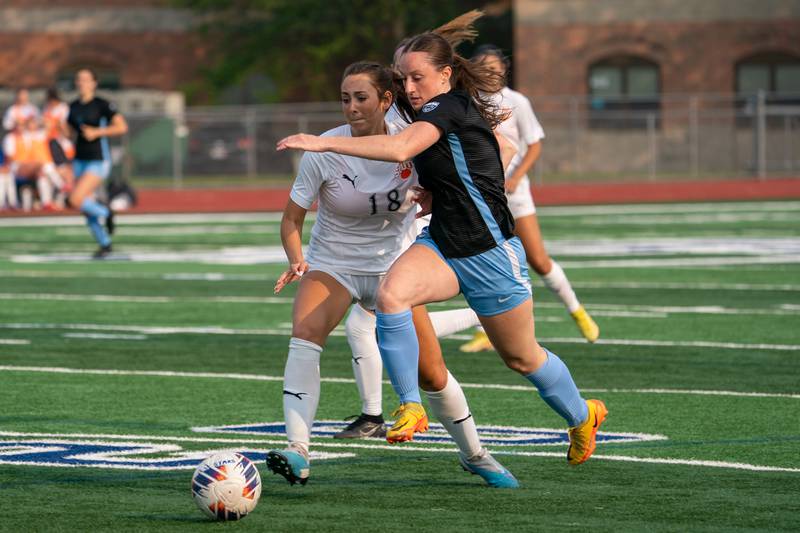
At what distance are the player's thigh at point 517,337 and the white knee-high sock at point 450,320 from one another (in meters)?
1.88

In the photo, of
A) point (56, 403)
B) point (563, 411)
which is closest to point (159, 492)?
point (563, 411)

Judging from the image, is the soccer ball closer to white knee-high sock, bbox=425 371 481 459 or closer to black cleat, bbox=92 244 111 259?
white knee-high sock, bbox=425 371 481 459

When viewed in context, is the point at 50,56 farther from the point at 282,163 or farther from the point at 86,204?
the point at 86,204

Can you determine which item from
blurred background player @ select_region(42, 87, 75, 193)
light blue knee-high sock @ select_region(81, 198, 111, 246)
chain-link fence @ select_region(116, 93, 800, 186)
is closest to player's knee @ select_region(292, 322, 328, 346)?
light blue knee-high sock @ select_region(81, 198, 111, 246)

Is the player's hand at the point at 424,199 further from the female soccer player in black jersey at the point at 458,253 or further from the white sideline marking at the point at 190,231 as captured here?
the white sideline marking at the point at 190,231

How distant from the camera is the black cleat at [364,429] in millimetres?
8531

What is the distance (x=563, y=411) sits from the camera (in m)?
7.25

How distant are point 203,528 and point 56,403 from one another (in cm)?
361

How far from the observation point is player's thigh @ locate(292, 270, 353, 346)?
24.5 feet

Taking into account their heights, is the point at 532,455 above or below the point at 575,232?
above

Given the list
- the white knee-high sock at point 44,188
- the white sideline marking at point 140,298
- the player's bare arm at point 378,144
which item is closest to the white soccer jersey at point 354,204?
the player's bare arm at point 378,144

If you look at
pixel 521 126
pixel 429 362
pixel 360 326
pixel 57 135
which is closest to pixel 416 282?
pixel 429 362

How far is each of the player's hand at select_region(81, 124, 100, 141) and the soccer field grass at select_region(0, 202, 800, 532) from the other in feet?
5.10

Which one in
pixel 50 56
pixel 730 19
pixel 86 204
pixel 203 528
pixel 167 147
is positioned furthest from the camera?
pixel 50 56
